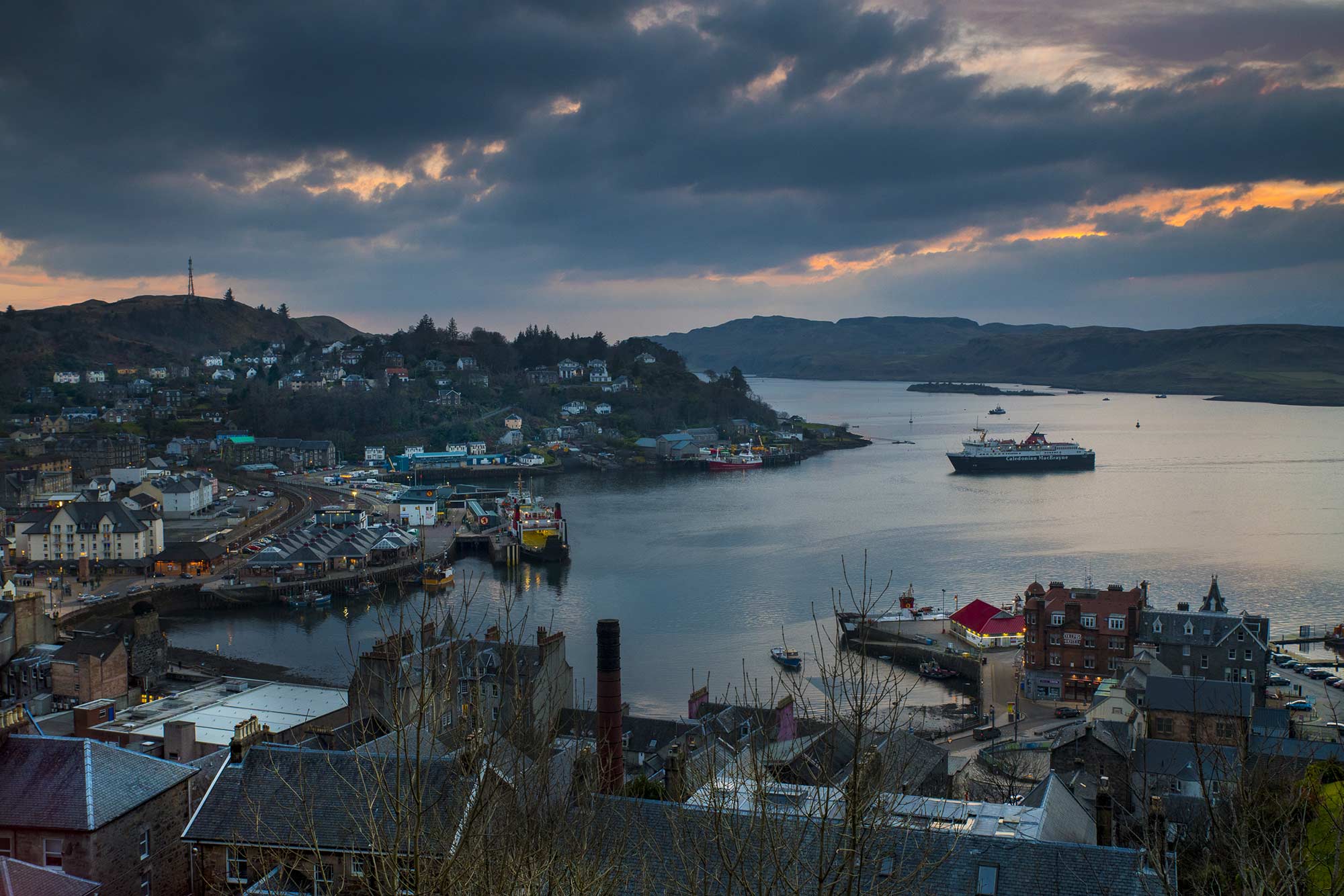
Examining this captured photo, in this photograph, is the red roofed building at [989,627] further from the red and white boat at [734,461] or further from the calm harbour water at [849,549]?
the red and white boat at [734,461]

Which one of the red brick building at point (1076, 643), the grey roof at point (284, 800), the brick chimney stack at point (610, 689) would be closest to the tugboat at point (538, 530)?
the red brick building at point (1076, 643)

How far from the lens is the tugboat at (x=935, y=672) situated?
1498 centimetres

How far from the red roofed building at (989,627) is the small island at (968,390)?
290 feet

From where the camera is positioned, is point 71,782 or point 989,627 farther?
point 989,627

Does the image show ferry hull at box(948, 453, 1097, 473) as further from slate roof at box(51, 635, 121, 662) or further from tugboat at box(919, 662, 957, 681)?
slate roof at box(51, 635, 121, 662)

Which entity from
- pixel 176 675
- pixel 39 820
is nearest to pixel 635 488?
pixel 176 675

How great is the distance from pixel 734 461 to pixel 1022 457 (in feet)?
39.4

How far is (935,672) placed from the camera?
1508 centimetres

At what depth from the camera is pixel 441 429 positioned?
164ft

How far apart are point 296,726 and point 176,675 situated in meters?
4.93

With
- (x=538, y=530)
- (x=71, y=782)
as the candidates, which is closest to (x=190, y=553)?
(x=538, y=530)

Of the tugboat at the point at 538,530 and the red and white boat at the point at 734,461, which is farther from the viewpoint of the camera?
the red and white boat at the point at 734,461

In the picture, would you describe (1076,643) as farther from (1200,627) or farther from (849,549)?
(849,549)

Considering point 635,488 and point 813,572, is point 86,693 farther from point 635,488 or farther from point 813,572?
point 635,488
